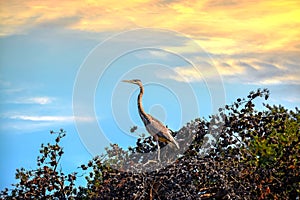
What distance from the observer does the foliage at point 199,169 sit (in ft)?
32.9

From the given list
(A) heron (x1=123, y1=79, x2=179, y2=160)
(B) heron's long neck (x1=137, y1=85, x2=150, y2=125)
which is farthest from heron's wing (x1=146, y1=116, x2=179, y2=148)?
(B) heron's long neck (x1=137, y1=85, x2=150, y2=125)

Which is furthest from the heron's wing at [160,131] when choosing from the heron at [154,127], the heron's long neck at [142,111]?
the heron's long neck at [142,111]

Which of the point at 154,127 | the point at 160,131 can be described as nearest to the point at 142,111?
the point at 154,127

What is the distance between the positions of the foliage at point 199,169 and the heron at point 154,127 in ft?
0.49

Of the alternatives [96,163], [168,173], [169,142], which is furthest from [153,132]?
[168,173]

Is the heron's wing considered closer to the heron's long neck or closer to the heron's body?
the heron's body

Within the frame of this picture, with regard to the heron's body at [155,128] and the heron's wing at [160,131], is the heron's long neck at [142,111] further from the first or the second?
the heron's wing at [160,131]

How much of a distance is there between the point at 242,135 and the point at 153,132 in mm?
1789

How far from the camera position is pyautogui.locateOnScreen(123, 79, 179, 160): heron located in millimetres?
11797

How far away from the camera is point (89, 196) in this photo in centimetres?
1170

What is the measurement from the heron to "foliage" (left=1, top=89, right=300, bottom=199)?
148mm

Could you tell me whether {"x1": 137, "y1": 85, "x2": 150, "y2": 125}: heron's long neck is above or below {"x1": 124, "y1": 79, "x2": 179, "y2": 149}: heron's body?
above

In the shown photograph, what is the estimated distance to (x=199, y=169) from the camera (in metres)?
10.2

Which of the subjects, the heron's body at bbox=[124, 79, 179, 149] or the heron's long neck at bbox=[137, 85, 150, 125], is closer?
the heron's body at bbox=[124, 79, 179, 149]
